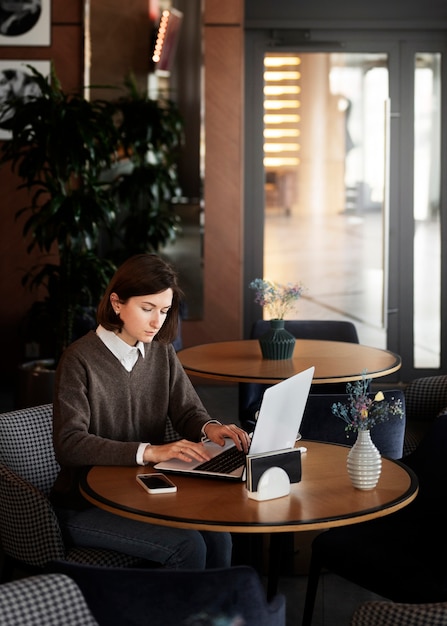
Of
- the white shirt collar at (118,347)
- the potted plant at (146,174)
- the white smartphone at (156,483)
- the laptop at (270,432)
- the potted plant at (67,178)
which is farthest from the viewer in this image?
the potted plant at (146,174)

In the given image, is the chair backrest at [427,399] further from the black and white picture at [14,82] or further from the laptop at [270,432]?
the black and white picture at [14,82]

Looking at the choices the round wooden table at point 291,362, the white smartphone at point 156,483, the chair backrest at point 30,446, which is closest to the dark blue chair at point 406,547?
the white smartphone at point 156,483

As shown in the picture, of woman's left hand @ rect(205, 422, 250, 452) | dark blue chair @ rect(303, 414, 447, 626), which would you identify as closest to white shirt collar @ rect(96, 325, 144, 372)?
woman's left hand @ rect(205, 422, 250, 452)

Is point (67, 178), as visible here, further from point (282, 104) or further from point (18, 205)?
point (282, 104)

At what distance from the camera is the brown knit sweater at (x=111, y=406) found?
2805 millimetres

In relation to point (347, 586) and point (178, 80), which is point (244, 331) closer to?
point (178, 80)

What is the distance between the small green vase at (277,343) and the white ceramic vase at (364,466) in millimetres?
1997

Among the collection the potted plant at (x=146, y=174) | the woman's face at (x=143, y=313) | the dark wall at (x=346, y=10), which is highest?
the dark wall at (x=346, y=10)

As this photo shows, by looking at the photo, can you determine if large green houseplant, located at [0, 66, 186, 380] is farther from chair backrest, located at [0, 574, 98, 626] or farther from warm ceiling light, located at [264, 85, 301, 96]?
chair backrest, located at [0, 574, 98, 626]

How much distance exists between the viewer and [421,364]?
760cm

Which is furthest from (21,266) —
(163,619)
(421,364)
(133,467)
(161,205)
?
(163,619)

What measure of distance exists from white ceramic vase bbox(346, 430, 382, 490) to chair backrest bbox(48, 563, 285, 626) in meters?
0.81

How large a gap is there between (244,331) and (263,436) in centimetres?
502

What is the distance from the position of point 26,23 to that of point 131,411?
484cm
